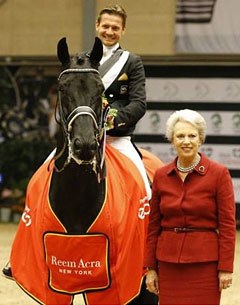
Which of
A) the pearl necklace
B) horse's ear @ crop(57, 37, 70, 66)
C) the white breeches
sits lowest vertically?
the white breeches

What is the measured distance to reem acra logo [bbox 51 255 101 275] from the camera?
5543 mm

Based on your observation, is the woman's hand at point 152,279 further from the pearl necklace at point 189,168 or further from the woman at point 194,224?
the pearl necklace at point 189,168

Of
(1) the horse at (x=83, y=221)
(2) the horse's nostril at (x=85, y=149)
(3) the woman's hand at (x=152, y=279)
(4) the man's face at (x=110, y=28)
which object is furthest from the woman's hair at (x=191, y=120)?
(4) the man's face at (x=110, y=28)

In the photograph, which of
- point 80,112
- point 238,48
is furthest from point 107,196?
point 238,48

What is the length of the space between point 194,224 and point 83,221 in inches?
42.4

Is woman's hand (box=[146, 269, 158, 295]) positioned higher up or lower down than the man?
lower down

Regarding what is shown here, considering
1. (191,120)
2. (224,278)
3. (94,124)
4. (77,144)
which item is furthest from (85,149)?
(224,278)

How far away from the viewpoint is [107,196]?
5598 millimetres

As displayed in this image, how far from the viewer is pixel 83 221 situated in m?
5.51

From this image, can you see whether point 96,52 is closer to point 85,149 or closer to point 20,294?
point 85,149

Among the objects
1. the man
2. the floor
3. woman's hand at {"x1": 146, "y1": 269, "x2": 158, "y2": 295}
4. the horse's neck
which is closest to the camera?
woman's hand at {"x1": 146, "y1": 269, "x2": 158, "y2": 295}

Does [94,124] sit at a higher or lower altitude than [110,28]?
lower

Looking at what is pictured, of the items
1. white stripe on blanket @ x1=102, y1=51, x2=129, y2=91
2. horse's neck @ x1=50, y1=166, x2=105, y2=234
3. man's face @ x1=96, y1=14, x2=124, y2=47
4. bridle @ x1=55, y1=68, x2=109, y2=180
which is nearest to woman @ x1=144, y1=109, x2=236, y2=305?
bridle @ x1=55, y1=68, x2=109, y2=180

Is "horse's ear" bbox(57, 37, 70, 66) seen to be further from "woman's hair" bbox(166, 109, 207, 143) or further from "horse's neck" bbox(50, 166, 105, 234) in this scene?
"woman's hair" bbox(166, 109, 207, 143)
